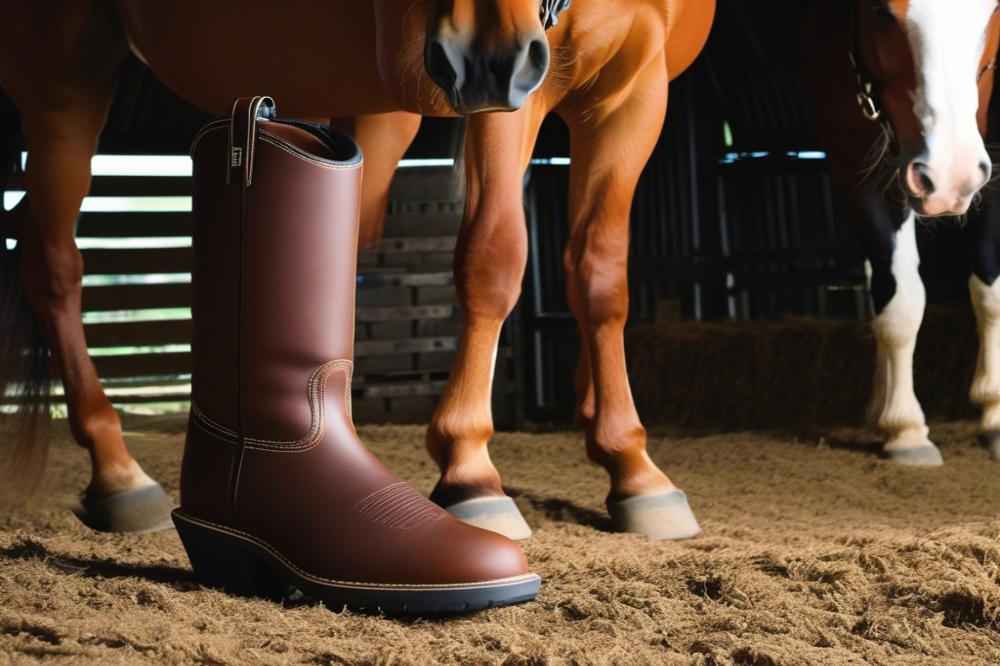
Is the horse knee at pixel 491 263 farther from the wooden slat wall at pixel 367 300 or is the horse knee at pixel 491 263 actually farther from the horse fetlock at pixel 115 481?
the wooden slat wall at pixel 367 300

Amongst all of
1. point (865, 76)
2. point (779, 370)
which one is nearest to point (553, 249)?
point (779, 370)

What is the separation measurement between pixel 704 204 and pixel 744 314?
2.32 ft

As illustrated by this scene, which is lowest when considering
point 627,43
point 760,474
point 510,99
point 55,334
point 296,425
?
point 760,474

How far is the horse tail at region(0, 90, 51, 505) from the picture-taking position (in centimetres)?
233

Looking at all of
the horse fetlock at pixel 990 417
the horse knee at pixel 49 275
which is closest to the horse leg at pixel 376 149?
Result: the horse knee at pixel 49 275

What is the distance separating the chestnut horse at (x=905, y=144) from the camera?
2.41 metres

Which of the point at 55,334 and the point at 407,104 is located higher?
the point at 407,104

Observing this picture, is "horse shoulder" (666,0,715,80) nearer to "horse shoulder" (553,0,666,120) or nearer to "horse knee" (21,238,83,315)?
"horse shoulder" (553,0,666,120)

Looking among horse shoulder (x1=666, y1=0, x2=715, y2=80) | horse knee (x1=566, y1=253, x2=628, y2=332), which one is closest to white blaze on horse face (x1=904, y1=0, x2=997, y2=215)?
horse shoulder (x1=666, y1=0, x2=715, y2=80)

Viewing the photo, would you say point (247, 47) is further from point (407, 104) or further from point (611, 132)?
point (611, 132)

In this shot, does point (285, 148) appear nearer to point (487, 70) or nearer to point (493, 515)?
point (487, 70)

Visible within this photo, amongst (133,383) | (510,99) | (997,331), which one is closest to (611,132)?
(510,99)

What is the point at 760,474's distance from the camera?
Result: 9.53ft

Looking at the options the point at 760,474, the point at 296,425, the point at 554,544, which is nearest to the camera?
the point at 296,425
